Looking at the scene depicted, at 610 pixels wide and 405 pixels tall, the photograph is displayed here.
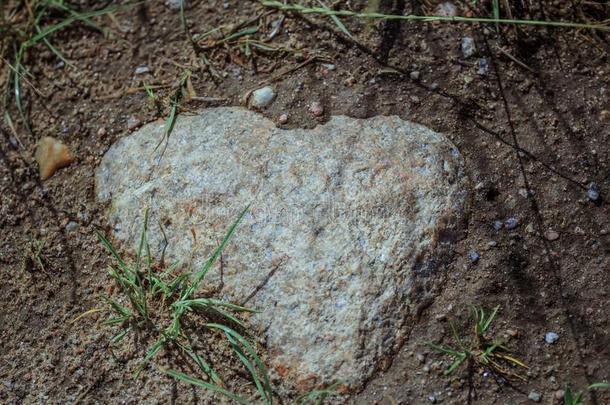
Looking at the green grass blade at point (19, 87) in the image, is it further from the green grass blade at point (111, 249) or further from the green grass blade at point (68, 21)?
the green grass blade at point (111, 249)

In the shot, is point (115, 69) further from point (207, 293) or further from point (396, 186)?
point (396, 186)

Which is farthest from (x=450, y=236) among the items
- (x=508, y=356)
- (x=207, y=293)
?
(x=207, y=293)

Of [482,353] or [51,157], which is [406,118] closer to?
[482,353]

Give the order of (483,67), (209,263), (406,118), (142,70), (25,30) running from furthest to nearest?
(25,30)
(142,70)
(483,67)
(406,118)
(209,263)

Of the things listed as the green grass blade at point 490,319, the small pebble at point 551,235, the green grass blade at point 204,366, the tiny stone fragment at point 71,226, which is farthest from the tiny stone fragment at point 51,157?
the small pebble at point 551,235

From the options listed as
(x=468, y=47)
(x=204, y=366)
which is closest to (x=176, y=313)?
(x=204, y=366)
